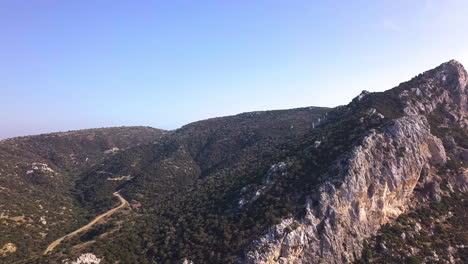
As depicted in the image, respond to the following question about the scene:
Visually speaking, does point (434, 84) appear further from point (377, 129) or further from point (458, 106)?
point (377, 129)

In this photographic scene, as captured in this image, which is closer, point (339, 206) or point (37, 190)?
point (339, 206)

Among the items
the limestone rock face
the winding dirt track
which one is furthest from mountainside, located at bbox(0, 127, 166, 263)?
the limestone rock face

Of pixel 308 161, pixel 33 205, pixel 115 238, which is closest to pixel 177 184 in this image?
pixel 33 205

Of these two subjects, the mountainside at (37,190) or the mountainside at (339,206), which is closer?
the mountainside at (339,206)

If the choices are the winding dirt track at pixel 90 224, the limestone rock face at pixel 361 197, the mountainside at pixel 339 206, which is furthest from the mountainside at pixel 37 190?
the limestone rock face at pixel 361 197

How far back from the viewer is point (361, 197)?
6956 centimetres

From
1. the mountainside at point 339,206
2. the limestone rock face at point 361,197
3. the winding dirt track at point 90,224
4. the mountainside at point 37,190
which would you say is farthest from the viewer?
the mountainside at point 37,190

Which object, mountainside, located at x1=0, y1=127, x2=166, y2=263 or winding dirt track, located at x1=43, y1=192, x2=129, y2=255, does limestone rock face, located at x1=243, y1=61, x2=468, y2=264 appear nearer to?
winding dirt track, located at x1=43, y1=192, x2=129, y2=255

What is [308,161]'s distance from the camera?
79562 millimetres

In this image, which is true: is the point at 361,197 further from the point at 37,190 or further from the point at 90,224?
the point at 37,190

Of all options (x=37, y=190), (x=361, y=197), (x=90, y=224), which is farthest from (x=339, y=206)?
(x=37, y=190)

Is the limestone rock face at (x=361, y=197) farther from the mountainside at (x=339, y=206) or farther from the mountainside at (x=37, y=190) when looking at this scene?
the mountainside at (x=37, y=190)

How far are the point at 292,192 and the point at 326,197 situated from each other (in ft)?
24.0

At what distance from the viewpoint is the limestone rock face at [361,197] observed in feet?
206
